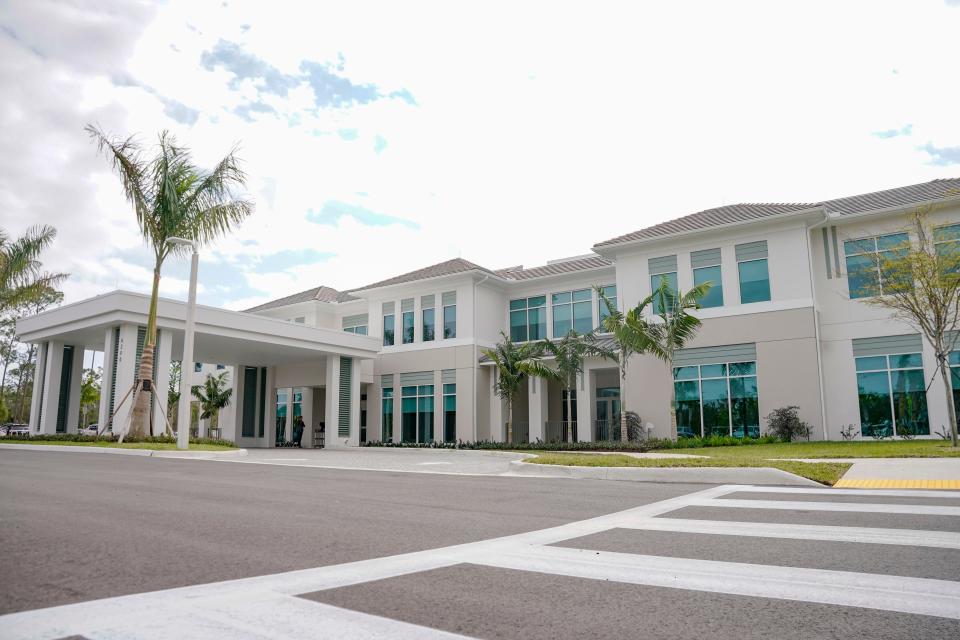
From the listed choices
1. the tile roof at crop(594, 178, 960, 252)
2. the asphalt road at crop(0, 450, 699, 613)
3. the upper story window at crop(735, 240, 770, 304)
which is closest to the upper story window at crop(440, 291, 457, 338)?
the tile roof at crop(594, 178, 960, 252)

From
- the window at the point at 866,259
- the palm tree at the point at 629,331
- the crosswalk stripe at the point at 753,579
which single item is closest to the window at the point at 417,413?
the palm tree at the point at 629,331

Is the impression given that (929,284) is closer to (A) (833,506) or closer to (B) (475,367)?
(A) (833,506)

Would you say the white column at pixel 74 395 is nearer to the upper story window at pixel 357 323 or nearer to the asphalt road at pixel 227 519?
the upper story window at pixel 357 323

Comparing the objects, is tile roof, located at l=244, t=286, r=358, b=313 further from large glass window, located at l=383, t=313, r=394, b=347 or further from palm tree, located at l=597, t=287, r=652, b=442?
palm tree, located at l=597, t=287, r=652, b=442

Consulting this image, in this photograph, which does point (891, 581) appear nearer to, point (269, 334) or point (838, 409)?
point (838, 409)

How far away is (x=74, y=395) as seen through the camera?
27.1 metres

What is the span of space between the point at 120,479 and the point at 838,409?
870 inches

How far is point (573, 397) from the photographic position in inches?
1229

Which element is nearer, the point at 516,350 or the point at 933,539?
the point at 933,539

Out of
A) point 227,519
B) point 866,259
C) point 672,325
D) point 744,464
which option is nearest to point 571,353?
point 672,325

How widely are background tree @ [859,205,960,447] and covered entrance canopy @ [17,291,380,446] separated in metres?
20.4

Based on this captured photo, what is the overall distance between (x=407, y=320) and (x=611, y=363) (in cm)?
1117

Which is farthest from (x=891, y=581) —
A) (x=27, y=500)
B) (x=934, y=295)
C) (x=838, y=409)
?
(x=838, y=409)

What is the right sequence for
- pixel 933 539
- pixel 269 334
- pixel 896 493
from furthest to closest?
pixel 269 334, pixel 896 493, pixel 933 539
